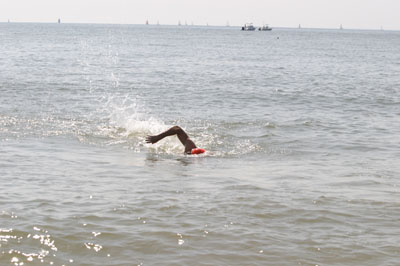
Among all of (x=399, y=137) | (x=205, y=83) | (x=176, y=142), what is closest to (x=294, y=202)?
(x=176, y=142)

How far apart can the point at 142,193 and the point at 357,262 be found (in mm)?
3774

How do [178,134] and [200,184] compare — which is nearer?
[200,184]

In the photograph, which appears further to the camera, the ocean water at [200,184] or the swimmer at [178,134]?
the swimmer at [178,134]

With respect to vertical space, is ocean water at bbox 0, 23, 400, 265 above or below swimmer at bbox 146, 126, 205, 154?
below

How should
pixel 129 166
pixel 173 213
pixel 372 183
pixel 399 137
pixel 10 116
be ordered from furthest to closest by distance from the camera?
pixel 10 116, pixel 399 137, pixel 129 166, pixel 372 183, pixel 173 213

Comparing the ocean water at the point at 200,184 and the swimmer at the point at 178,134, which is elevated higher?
the swimmer at the point at 178,134

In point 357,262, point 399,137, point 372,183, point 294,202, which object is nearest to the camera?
point 357,262

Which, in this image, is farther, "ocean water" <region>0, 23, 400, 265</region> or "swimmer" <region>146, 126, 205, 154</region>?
"swimmer" <region>146, 126, 205, 154</region>

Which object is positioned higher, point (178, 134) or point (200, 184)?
point (178, 134)

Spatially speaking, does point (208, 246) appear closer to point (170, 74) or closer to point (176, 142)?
point (176, 142)

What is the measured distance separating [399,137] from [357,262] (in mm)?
9638

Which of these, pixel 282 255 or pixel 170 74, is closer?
pixel 282 255

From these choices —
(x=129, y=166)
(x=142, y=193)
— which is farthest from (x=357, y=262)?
(x=129, y=166)

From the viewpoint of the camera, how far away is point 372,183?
10.5 meters
